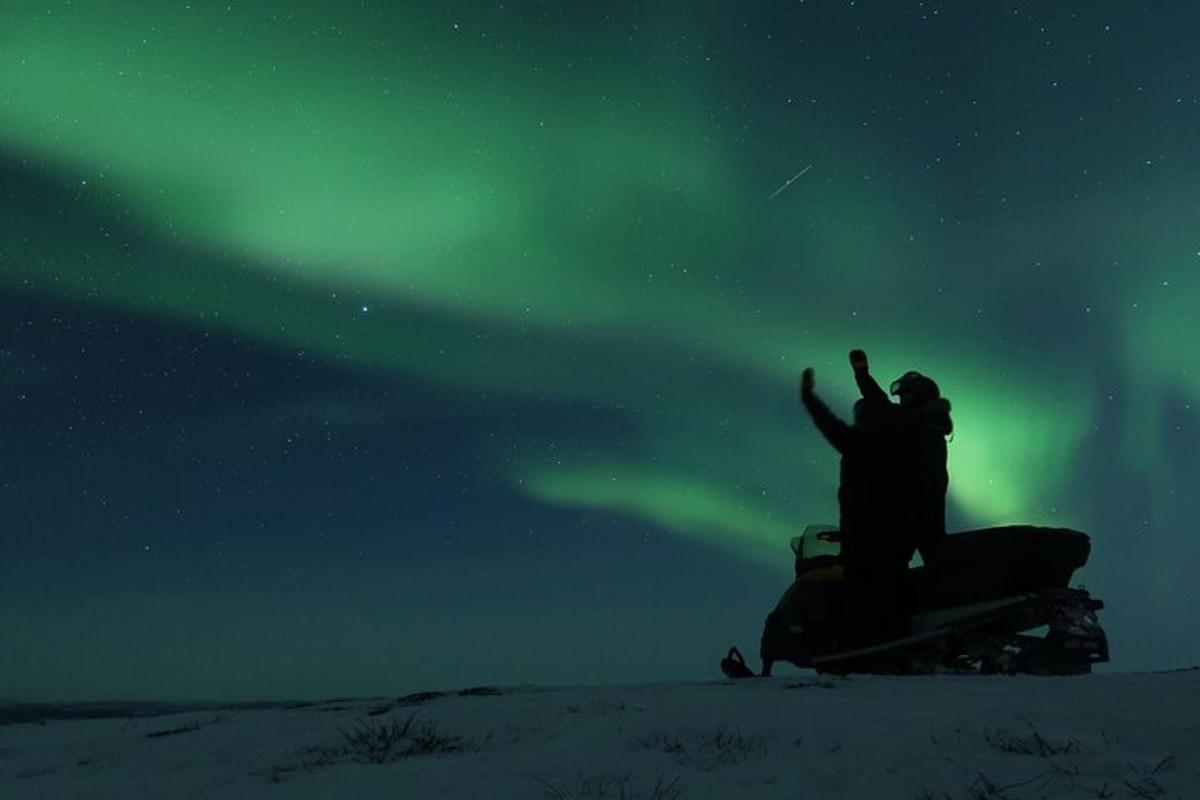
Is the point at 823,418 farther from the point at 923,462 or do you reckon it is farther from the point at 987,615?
the point at 987,615

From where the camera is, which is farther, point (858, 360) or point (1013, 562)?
point (858, 360)

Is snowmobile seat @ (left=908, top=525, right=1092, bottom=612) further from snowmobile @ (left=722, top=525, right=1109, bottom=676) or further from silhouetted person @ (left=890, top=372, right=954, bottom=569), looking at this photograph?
silhouetted person @ (left=890, top=372, right=954, bottom=569)

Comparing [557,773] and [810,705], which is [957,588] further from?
[557,773]

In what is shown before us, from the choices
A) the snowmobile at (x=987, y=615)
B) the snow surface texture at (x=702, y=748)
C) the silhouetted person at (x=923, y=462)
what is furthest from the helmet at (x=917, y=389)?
the snow surface texture at (x=702, y=748)

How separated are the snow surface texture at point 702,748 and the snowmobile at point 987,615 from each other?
868 millimetres

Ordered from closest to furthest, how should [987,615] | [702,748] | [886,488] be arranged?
[702,748] < [987,615] < [886,488]

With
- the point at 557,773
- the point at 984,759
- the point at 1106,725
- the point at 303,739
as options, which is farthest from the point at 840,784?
→ the point at 303,739

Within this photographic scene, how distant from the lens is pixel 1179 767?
11.7ft

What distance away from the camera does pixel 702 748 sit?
13.9 ft

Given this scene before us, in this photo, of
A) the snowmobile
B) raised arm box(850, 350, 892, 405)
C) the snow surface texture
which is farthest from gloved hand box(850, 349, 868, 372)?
the snow surface texture

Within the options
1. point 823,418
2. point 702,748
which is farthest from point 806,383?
point 702,748

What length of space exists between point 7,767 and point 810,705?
4516mm

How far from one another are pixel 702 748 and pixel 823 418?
4.64 m

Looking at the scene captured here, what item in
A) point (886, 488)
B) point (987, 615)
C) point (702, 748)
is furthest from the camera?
point (886, 488)
